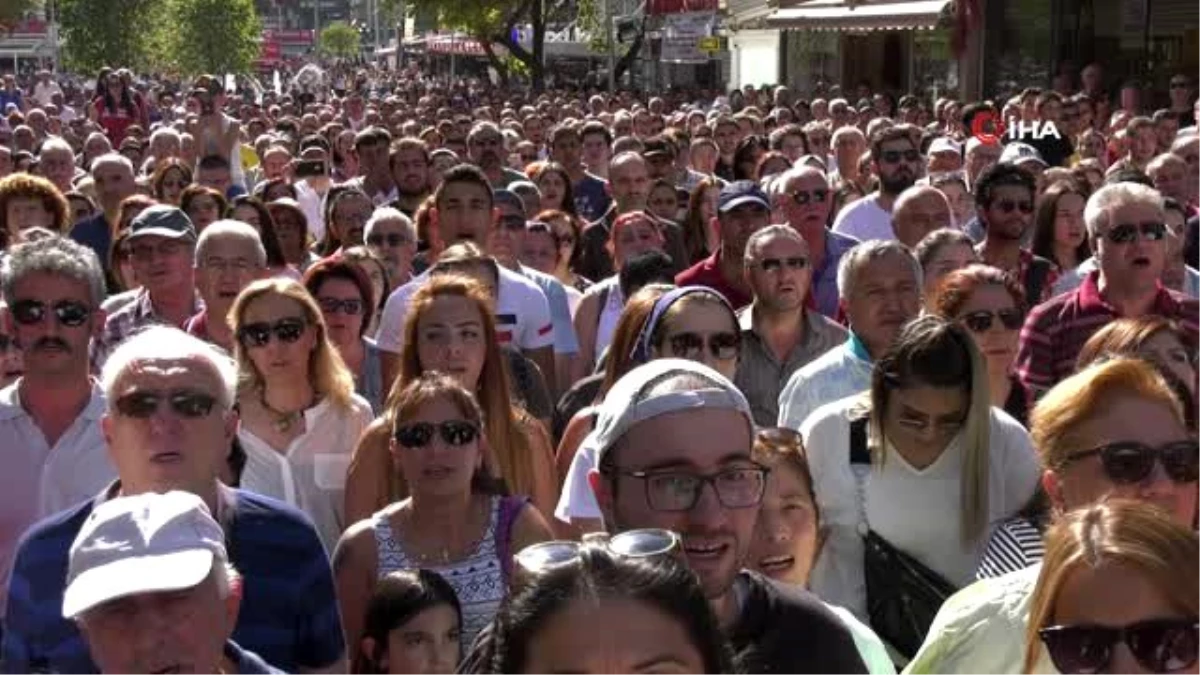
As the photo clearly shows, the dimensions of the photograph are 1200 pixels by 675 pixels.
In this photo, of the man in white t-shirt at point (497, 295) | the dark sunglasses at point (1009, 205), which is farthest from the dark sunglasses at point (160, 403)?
the dark sunglasses at point (1009, 205)

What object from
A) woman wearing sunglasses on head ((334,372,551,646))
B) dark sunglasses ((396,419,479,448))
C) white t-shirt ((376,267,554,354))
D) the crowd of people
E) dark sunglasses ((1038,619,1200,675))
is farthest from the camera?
white t-shirt ((376,267,554,354))

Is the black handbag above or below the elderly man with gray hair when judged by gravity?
A: below

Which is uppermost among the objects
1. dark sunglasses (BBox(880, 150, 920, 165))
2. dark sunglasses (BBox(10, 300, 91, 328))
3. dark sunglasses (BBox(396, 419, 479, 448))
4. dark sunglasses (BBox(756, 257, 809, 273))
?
dark sunglasses (BBox(880, 150, 920, 165))

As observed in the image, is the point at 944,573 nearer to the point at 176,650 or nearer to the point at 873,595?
the point at 873,595

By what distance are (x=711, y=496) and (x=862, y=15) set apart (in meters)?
25.6

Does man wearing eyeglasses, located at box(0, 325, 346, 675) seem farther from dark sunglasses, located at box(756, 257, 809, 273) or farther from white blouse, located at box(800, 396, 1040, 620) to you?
dark sunglasses, located at box(756, 257, 809, 273)

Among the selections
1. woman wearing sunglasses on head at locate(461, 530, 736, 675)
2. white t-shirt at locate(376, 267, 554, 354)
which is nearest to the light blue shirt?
white t-shirt at locate(376, 267, 554, 354)

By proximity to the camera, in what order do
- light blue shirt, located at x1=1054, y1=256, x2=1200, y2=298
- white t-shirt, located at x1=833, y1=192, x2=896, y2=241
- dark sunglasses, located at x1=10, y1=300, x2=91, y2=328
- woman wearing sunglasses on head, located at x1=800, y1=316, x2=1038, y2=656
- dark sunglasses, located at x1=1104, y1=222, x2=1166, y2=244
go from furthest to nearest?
white t-shirt, located at x1=833, y1=192, x2=896, y2=241
light blue shirt, located at x1=1054, y1=256, x2=1200, y2=298
dark sunglasses, located at x1=1104, y1=222, x2=1166, y2=244
dark sunglasses, located at x1=10, y1=300, x2=91, y2=328
woman wearing sunglasses on head, located at x1=800, y1=316, x2=1038, y2=656

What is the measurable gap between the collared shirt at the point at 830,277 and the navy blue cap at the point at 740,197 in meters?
0.42

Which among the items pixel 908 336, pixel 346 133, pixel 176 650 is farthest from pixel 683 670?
pixel 346 133

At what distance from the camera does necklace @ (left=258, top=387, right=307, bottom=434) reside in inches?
221

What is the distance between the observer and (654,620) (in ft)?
7.70

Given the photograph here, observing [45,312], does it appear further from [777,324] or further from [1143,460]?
[1143,460]

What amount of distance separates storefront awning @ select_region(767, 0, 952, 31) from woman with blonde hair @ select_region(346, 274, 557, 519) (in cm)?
2154
